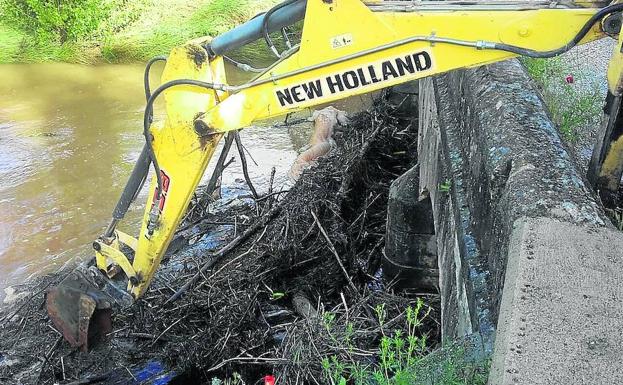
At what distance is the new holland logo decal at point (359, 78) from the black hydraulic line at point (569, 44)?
36 cm

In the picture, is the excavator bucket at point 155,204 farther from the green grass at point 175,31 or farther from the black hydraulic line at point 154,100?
the green grass at point 175,31

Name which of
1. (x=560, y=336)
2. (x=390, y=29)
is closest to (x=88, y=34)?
(x=390, y=29)

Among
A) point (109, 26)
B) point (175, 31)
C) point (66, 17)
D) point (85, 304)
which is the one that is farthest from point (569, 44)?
point (66, 17)

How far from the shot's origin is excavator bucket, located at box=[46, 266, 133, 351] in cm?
470

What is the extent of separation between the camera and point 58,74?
40.4 feet

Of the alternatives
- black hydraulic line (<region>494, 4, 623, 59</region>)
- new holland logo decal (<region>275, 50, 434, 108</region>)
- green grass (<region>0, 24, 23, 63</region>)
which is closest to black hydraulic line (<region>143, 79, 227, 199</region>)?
new holland logo decal (<region>275, 50, 434, 108</region>)

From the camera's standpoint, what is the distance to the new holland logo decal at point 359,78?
325cm

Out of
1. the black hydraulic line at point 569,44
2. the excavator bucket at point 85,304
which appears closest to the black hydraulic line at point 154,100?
the excavator bucket at point 85,304

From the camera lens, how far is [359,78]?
132 inches

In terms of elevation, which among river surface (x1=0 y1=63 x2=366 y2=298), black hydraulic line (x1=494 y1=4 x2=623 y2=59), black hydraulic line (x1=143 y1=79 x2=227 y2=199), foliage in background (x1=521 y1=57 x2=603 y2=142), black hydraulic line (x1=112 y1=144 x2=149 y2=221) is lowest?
river surface (x1=0 y1=63 x2=366 y2=298)

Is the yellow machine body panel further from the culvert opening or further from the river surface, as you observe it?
the river surface

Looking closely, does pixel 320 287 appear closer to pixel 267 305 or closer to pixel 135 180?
pixel 267 305

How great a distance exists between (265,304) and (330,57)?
2.22 m

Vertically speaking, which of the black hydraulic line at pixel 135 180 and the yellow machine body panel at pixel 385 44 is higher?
the yellow machine body panel at pixel 385 44
